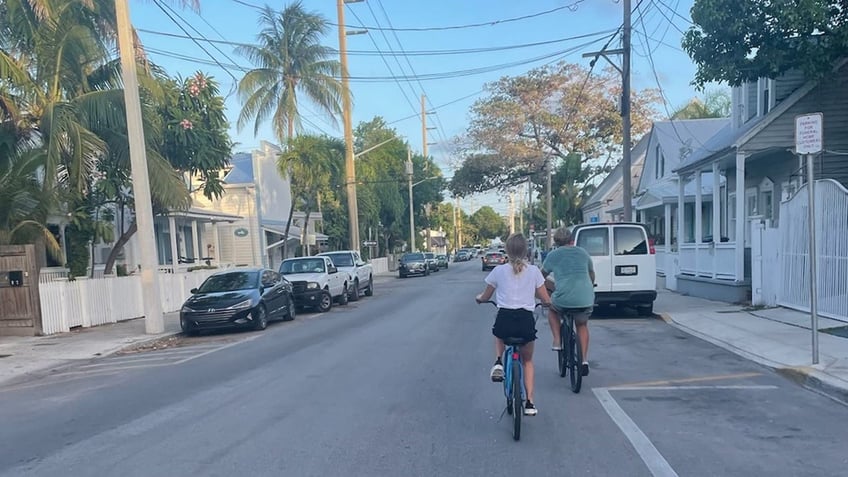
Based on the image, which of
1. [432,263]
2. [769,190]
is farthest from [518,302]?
[432,263]

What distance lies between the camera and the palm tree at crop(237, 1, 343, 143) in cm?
3106

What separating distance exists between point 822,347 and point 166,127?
679 inches

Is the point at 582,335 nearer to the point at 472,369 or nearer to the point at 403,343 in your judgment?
the point at 472,369

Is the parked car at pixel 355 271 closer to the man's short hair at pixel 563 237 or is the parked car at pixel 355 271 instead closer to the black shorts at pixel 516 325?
the man's short hair at pixel 563 237

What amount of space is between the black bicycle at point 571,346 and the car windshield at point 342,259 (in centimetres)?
1691

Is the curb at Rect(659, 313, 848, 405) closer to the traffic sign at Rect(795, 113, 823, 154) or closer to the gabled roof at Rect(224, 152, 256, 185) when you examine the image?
the traffic sign at Rect(795, 113, 823, 154)

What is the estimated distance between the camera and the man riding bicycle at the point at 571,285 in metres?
7.32

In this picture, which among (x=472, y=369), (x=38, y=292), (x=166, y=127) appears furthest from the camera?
(x=166, y=127)

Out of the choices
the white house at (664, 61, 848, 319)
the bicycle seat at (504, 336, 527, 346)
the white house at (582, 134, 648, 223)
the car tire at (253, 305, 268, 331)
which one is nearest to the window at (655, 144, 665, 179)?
the white house at (582, 134, 648, 223)

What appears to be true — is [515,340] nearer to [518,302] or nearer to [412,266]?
[518,302]

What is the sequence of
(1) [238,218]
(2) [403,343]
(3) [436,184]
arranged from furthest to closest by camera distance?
1. (3) [436,184]
2. (1) [238,218]
3. (2) [403,343]

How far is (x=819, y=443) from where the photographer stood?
543cm

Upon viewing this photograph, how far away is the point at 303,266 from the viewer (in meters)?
20.6

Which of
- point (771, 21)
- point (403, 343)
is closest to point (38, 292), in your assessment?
point (403, 343)
